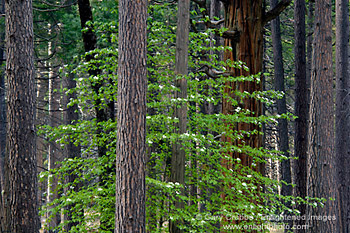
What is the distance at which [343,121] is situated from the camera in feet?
39.6

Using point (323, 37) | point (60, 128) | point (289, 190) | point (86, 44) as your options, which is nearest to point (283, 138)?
point (289, 190)

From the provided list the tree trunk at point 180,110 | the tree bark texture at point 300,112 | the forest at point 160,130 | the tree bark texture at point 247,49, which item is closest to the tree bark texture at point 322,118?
the forest at point 160,130

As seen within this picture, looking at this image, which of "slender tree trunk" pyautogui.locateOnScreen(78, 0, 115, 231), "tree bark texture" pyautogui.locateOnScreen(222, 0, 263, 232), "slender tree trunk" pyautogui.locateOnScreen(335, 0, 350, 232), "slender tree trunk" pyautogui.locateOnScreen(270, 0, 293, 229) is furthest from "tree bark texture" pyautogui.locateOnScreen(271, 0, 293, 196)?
"slender tree trunk" pyautogui.locateOnScreen(78, 0, 115, 231)

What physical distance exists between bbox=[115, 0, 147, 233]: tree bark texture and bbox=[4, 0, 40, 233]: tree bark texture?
4.93 ft

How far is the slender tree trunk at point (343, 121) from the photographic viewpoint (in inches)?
467

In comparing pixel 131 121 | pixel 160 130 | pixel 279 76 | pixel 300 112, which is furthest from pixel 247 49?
pixel 279 76

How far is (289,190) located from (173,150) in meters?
10.3

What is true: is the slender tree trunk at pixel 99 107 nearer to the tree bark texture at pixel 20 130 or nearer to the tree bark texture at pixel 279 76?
the tree bark texture at pixel 20 130

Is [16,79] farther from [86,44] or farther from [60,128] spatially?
[86,44]

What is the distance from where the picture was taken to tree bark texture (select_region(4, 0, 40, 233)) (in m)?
5.38

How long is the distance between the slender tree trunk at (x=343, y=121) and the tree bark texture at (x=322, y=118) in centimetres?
405

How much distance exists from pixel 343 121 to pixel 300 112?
158 centimetres

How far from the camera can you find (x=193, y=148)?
6562 millimetres

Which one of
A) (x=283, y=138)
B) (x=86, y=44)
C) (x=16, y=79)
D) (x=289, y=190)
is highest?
(x=86, y=44)
